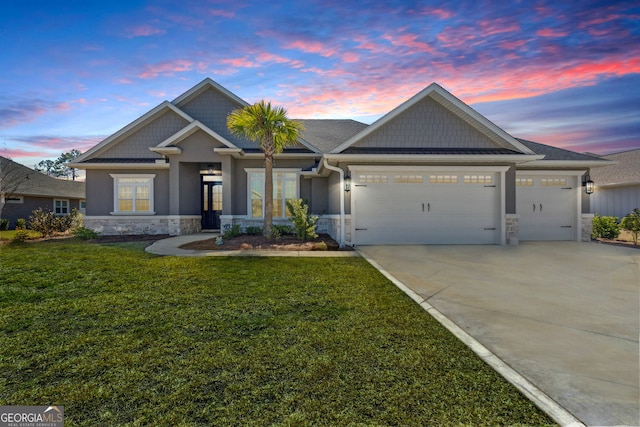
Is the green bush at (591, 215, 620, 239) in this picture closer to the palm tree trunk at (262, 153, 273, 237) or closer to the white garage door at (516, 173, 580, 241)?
the white garage door at (516, 173, 580, 241)

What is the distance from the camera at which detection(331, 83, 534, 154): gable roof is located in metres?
10.5

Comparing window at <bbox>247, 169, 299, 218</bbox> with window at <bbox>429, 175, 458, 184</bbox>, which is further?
window at <bbox>247, 169, 299, 218</bbox>

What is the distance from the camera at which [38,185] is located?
2253 centimetres

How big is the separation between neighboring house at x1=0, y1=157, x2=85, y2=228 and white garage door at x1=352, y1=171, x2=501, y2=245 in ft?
71.1

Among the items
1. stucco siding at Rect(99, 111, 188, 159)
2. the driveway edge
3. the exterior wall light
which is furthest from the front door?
the exterior wall light

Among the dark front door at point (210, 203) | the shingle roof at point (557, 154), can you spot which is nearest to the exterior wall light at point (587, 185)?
the shingle roof at point (557, 154)

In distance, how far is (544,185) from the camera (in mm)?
12117

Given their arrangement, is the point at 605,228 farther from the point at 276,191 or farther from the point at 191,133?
the point at 191,133

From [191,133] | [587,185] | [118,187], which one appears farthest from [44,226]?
[587,185]

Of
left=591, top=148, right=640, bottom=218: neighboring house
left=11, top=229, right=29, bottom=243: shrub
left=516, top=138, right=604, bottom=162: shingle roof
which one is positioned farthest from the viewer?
left=591, top=148, right=640, bottom=218: neighboring house

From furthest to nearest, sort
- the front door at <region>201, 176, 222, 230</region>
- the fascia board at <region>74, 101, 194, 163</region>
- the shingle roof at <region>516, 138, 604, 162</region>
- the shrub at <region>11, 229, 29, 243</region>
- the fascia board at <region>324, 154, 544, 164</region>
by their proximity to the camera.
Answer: the front door at <region>201, 176, 222, 230</region>
the fascia board at <region>74, 101, 194, 163</region>
the shingle roof at <region>516, 138, 604, 162</region>
the shrub at <region>11, 229, 29, 243</region>
the fascia board at <region>324, 154, 544, 164</region>

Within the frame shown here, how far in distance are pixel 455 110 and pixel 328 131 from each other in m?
7.83

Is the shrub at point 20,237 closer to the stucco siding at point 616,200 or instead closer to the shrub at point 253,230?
Result: the shrub at point 253,230

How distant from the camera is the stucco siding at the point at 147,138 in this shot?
581 inches
